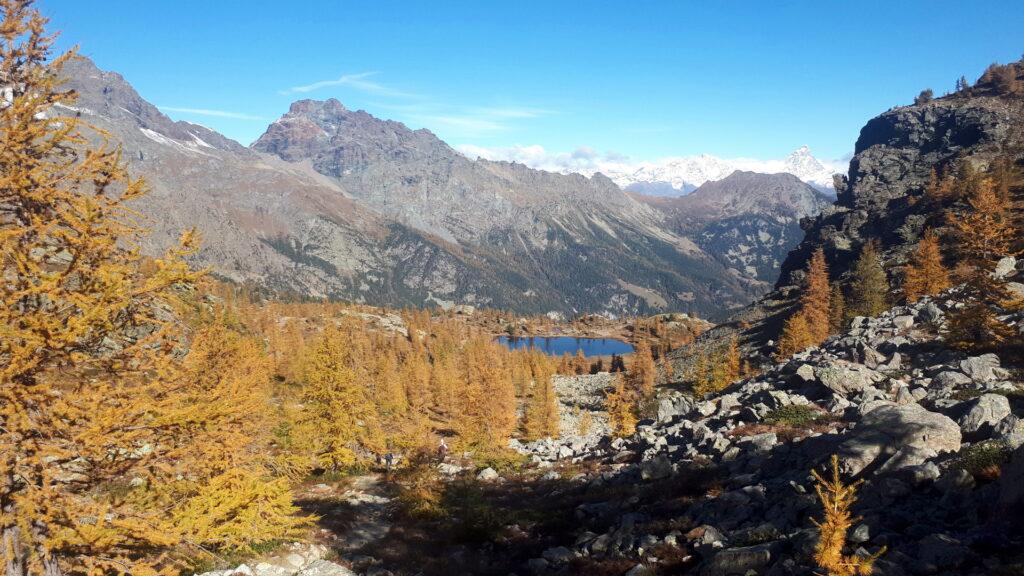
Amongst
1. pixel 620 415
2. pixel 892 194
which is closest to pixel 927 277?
pixel 620 415

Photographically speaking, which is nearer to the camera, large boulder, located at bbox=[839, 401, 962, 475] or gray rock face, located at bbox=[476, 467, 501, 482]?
large boulder, located at bbox=[839, 401, 962, 475]

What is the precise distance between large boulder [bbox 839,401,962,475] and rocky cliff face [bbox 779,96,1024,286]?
10891cm

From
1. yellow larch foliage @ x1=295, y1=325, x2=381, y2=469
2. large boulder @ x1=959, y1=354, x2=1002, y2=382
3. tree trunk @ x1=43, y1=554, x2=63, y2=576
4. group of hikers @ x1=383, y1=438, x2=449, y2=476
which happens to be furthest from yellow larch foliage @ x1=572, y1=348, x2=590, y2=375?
tree trunk @ x1=43, y1=554, x2=63, y2=576

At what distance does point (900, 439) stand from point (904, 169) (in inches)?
7846

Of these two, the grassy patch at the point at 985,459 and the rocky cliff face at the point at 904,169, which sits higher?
the rocky cliff face at the point at 904,169

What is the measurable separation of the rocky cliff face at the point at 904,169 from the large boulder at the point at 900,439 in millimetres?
108906

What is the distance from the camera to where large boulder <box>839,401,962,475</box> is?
1295 centimetres

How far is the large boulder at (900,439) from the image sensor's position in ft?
42.5

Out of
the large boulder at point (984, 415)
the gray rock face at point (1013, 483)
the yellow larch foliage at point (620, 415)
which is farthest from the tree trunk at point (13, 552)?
the yellow larch foliage at point (620, 415)

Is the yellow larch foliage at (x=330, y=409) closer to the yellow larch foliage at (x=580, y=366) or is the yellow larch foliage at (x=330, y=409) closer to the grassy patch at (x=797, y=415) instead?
the grassy patch at (x=797, y=415)

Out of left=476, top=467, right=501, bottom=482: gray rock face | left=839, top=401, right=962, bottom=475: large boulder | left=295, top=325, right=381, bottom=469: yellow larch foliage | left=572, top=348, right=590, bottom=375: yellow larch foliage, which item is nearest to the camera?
left=839, top=401, right=962, bottom=475: large boulder

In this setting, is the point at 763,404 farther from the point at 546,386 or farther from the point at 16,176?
the point at 546,386

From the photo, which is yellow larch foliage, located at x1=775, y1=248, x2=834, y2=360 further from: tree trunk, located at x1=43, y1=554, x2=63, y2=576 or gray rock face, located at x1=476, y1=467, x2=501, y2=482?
tree trunk, located at x1=43, y1=554, x2=63, y2=576

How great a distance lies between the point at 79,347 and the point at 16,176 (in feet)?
10.6
